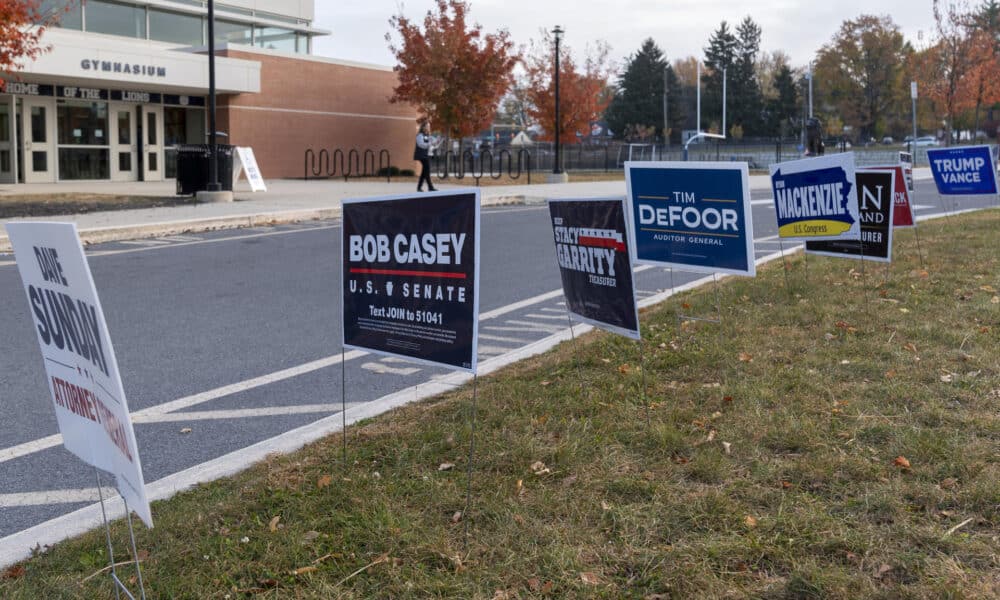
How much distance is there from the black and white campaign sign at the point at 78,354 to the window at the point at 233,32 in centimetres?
3581

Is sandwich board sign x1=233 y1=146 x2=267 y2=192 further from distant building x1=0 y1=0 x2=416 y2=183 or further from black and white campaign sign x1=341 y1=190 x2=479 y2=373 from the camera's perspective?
black and white campaign sign x1=341 y1=190 x2=479 y2=373

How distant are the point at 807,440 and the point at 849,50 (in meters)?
79.6

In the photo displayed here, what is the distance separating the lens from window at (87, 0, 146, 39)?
32625 millimetres

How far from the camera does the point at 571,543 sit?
3564 millimetres

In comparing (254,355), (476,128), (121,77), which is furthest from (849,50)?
(254,355)

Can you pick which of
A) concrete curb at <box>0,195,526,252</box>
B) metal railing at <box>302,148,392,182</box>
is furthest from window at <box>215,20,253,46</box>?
concrete curb at <box>0,195,526,252</box>

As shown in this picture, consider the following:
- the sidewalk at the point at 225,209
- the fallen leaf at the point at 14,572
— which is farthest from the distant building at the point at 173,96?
the fallen leaf at the point at 14,572

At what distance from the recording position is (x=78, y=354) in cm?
299

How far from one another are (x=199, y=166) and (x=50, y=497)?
18.2 metres

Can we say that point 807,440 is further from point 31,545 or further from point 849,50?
point 849,50

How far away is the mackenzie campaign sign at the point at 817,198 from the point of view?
7.61m

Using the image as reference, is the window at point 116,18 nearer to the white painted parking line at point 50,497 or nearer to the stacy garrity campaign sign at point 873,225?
the stacy garrity campaign sign at point 873,225

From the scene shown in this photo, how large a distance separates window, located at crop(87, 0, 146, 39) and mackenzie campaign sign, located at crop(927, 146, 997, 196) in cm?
2832

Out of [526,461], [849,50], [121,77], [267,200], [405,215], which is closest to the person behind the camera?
[405,215]
